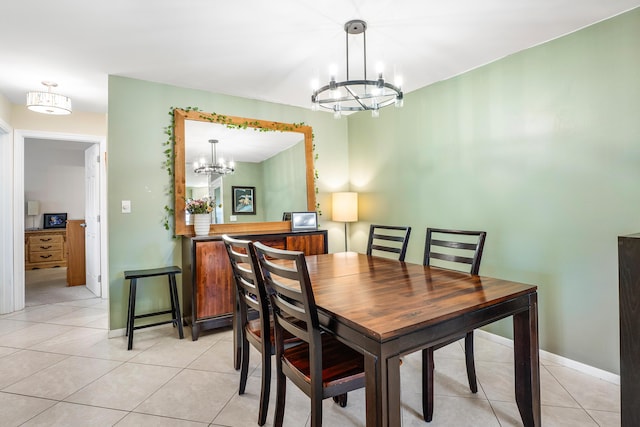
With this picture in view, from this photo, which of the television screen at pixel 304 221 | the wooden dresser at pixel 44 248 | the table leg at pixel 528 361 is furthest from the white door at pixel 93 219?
the table leg at pixel 528 361

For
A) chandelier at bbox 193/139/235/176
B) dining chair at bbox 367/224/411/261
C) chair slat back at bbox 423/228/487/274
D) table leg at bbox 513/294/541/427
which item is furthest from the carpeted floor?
table leg at bbox 513/294/541/427

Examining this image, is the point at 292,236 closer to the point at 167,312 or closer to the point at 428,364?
the point at 167,312

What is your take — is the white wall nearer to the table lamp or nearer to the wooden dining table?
the table lamp

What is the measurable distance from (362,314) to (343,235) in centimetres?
312

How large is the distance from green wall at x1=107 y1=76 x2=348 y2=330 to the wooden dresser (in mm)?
4722

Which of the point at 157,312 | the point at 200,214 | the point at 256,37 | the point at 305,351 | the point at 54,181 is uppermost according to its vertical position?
the point at 256,37

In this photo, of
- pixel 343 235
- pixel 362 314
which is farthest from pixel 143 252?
pixel 362 314

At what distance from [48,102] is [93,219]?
1.85 m

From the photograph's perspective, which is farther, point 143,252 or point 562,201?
point 143,252

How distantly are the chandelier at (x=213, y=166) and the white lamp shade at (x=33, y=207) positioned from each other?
5.36 m

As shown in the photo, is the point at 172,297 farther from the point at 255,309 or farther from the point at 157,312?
the point at 255,309

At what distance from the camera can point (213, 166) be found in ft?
11.4

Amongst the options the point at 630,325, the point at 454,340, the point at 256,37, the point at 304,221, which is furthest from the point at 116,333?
the point at 630,325

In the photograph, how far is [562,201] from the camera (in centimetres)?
239
